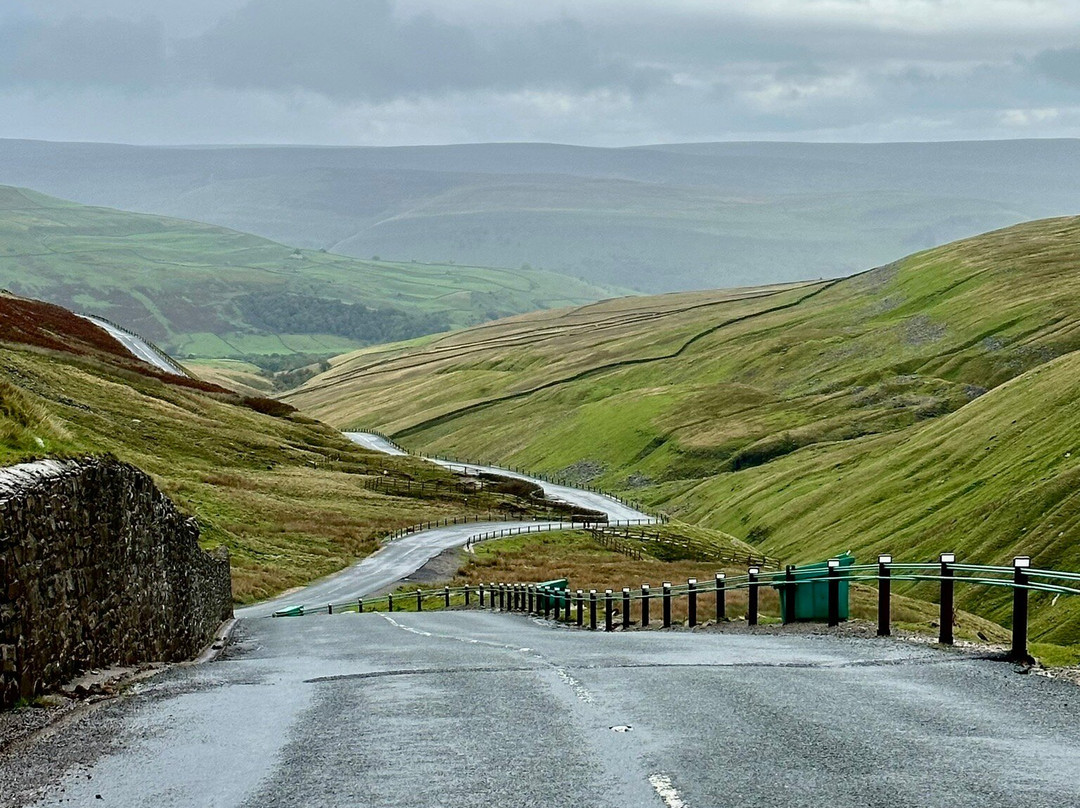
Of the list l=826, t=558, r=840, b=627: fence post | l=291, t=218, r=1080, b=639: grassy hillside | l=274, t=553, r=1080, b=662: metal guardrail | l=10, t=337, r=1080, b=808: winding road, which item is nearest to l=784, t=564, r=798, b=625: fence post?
l=274, t=553, r=1080, b=662: metal guardrail

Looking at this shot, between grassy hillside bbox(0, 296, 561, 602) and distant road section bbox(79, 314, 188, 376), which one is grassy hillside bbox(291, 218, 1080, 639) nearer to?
grassy hillside bbox(0, 296, 561, 602)

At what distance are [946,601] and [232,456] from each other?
88.4m

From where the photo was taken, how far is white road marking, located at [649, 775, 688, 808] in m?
10.1

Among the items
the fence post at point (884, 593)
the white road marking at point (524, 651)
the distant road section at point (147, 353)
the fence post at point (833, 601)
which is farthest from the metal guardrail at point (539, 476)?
the fence post at point (884, 593)

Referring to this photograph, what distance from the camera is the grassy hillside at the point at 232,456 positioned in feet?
254

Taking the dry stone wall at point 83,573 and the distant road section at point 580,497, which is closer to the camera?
the dry stone wall at point 83,573

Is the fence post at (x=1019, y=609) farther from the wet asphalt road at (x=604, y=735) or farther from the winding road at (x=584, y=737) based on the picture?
the wet asphalt road at (x=604, y=735)

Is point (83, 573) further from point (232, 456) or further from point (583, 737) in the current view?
point (232, 456)

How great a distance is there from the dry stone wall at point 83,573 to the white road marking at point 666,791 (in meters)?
7.20

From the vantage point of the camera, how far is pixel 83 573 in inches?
707

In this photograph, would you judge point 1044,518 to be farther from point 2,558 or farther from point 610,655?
point 2,558

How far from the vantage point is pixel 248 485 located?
9369cm

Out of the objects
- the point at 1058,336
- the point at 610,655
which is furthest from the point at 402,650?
the point at 1058,336

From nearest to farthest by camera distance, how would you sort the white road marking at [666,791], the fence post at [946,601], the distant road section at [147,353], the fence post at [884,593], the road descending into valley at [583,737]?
the white road marking at [666,791] < the road descending into valley at [583,737] < the fence post at [946,601] < the fence post at [884,593] < the distant road section at [147,353]
